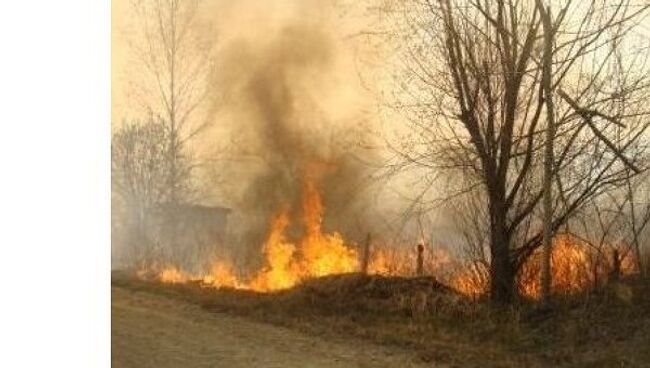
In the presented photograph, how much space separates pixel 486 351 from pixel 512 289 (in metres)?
2.68

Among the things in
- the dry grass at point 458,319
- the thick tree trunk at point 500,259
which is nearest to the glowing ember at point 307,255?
the dry grass at point 458,319

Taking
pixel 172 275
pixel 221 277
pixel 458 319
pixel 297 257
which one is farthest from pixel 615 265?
pixel 172 275

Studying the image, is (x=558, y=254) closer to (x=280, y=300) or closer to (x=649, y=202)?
(x=649, y=202)

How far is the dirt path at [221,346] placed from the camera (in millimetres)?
9250

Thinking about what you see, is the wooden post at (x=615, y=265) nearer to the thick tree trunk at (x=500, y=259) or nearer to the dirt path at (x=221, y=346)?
the thick tree trunk at (x=500, y=259)

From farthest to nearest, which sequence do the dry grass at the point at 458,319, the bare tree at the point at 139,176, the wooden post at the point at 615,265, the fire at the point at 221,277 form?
the bare tree at the point at 139,176 < the fire at the point at 221,277 < the wooden post at the point at 615,265 < the dry grass at the point at 458,319

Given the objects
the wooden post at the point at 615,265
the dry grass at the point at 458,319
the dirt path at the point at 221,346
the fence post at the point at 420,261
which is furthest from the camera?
the fence post at the point at 420,261

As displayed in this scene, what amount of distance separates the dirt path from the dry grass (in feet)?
1.64

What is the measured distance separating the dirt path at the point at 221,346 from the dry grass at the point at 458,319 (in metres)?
0.50

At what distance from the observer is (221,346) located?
33.0ft

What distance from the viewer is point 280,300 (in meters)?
13.2
